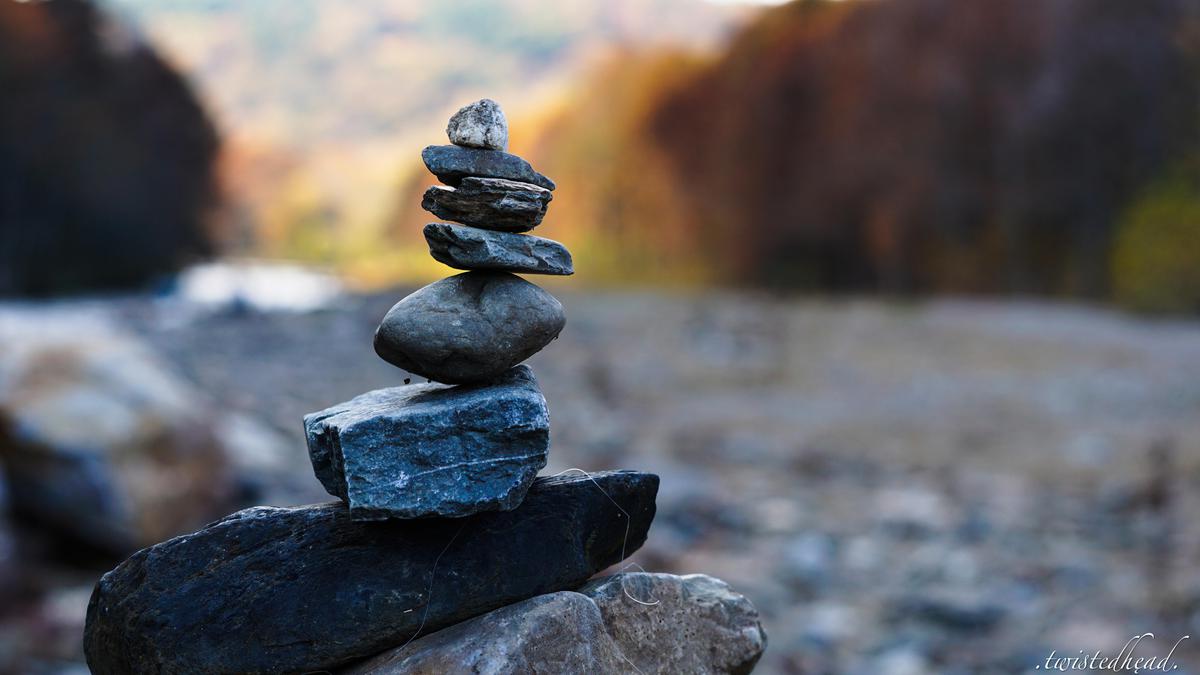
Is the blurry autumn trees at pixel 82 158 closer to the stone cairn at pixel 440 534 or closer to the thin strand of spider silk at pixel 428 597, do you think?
the stone cairn at pixel 440 534

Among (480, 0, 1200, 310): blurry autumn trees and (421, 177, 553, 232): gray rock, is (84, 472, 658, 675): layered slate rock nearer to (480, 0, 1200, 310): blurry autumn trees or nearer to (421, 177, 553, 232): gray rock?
(421, 177, 553, 232): gray rock

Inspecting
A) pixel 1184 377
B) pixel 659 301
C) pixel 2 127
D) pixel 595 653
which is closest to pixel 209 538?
pixel 595 653

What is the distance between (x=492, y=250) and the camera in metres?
3.66

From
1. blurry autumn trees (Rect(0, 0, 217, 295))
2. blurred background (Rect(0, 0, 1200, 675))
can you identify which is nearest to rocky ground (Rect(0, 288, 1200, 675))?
blurred background (Rect(0, 0, 1200, 675))

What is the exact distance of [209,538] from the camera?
361 cm

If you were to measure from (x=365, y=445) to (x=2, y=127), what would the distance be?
39.1 metres

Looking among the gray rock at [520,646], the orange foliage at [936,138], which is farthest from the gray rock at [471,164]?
the orange foliage at [936,138]

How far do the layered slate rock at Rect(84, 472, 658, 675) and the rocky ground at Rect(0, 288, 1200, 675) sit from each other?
5166 millimetres

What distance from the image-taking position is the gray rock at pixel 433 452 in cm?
346

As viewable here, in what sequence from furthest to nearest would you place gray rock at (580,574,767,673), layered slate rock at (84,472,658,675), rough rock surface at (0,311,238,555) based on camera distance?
rough rock surface at (0,311,238,555), gray rock at (580,574,767,673), layered slate rock at (84,472,658,675)

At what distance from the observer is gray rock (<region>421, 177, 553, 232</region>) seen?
12.0 feet

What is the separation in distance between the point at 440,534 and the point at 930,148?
37154 millimetres

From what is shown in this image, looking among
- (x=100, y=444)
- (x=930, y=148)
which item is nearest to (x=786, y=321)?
(x=930, y=148)

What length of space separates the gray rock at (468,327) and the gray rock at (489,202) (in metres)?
0.22
